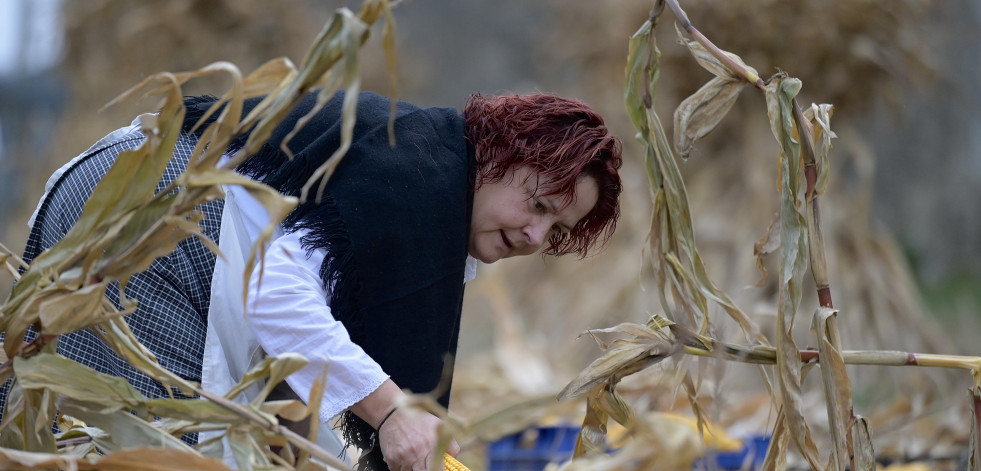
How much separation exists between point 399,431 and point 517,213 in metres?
0.32

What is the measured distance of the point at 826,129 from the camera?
1177mm

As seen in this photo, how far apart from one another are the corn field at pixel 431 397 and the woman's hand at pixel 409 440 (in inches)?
4.7

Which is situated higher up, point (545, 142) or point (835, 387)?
point (545, 142)

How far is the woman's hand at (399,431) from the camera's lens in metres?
1.12

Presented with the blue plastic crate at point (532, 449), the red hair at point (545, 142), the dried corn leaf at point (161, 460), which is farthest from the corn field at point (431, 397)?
the blue plastic crate at point (532, 449)

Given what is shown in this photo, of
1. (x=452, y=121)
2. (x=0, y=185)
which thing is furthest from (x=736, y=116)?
(x=0, y=185)

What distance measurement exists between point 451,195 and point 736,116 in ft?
8.92

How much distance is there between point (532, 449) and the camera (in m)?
2.23

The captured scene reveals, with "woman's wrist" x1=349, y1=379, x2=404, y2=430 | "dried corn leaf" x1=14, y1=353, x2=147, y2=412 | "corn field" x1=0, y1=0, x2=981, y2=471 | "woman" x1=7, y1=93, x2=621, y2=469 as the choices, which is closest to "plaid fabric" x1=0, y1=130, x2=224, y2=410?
"woman" x1=7, y1=93, x2=621, y2=469

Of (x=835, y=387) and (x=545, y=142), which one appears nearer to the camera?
(x=835, y=387)

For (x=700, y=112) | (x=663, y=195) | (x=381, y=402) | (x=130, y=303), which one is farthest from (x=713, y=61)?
(x=130, y=303)

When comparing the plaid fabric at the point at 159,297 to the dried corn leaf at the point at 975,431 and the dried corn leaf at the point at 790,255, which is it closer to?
the dried corn leaf at the point at 790,255

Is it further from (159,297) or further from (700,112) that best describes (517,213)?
(159,297)

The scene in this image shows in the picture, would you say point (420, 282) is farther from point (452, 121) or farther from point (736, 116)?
point (736, 116)
